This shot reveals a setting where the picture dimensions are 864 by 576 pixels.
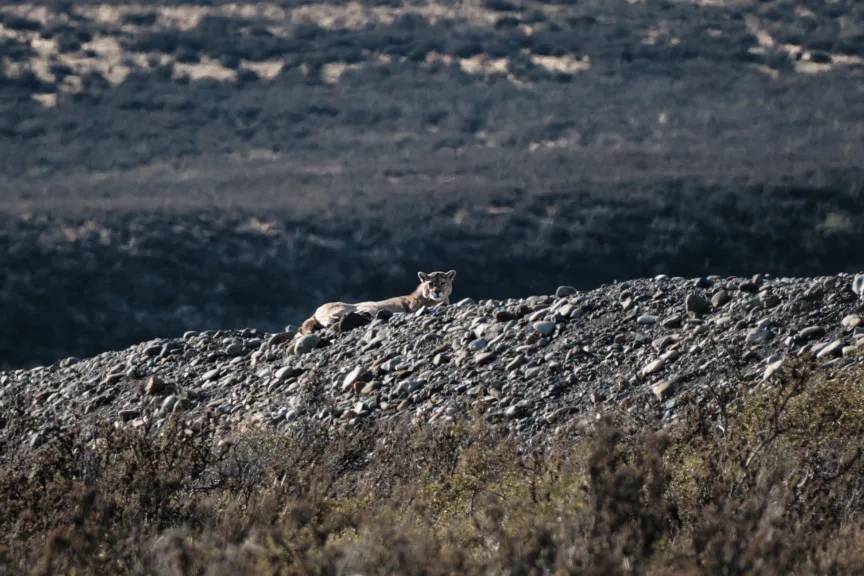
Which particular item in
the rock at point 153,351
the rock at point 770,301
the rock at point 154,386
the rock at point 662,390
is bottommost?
the rock at point 153,351

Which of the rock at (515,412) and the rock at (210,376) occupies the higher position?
the rock at (515,412)

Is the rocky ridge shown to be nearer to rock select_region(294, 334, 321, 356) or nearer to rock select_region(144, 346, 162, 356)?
rock select_region(294, 334, 321, 356)

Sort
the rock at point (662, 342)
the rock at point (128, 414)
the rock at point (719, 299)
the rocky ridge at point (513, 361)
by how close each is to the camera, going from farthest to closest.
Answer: the rock at point (128, 414)
the rock at point (719, 299)
the rock at point (662, 342)
the rocky ridge at point (513, 361)

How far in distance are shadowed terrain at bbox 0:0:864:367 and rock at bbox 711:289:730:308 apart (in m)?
23.6

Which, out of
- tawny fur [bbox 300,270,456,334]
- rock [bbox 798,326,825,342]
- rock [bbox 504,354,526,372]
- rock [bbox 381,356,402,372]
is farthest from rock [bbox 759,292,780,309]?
tawny fur [bbox 300,270,456,334]

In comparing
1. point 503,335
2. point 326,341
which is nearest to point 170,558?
point 503,335

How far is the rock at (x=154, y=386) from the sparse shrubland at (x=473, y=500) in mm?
3961

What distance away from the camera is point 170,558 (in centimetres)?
531

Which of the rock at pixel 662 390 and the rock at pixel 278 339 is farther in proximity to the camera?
the rock at pixel 278 339

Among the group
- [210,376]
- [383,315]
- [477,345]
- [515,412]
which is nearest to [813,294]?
[515,412]

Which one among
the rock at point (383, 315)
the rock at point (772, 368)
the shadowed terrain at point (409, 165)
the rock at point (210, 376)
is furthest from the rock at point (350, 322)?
the shadowed terrain at point (409, 165)

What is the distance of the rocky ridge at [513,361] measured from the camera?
1068cm

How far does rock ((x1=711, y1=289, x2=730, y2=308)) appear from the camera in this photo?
39.9 ft

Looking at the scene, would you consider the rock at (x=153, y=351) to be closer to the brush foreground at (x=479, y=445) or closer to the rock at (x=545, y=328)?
the brush foreground at (x=479, y=445)
